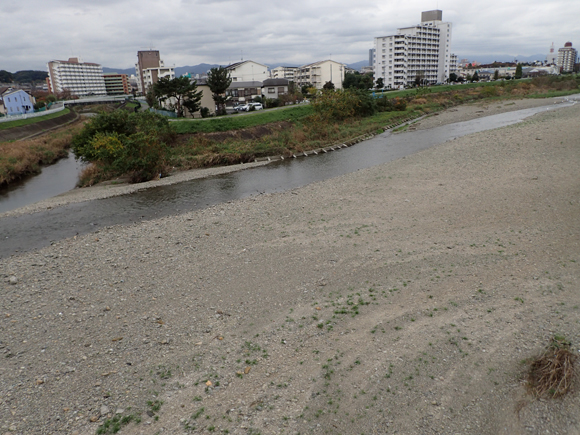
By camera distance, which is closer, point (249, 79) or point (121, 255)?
point (121, 255)

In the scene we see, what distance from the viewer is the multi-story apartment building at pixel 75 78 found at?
431 ft

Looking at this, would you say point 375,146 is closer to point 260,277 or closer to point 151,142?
point 151,142

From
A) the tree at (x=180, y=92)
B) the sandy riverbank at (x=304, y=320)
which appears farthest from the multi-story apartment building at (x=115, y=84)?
the sandy riverbank at (x=304, y=320)

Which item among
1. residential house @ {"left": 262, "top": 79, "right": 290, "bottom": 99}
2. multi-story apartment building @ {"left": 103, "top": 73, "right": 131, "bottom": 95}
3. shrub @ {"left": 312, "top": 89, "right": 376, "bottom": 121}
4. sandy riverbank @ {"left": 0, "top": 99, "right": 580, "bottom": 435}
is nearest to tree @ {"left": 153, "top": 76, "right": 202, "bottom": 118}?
shrub @ {"left": 312, "top": 89, "right": 376, "bottom": 121}

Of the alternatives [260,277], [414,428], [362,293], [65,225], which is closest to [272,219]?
[260,277]

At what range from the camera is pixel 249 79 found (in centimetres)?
8294

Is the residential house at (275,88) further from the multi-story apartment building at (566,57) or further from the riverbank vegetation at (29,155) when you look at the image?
the multi-story apartment building at (566,57)

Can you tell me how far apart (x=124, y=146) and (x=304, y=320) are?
2092cm

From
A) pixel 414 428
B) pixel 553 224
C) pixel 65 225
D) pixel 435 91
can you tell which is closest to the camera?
pixel 414 428

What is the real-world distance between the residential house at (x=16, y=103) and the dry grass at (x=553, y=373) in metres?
72.0

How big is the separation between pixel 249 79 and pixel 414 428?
274 ft

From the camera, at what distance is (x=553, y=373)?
6.25 metres

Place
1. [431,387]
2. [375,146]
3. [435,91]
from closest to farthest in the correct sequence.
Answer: [431,387], [375,146], [435,91]

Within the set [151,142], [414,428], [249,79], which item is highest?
[249,79]
